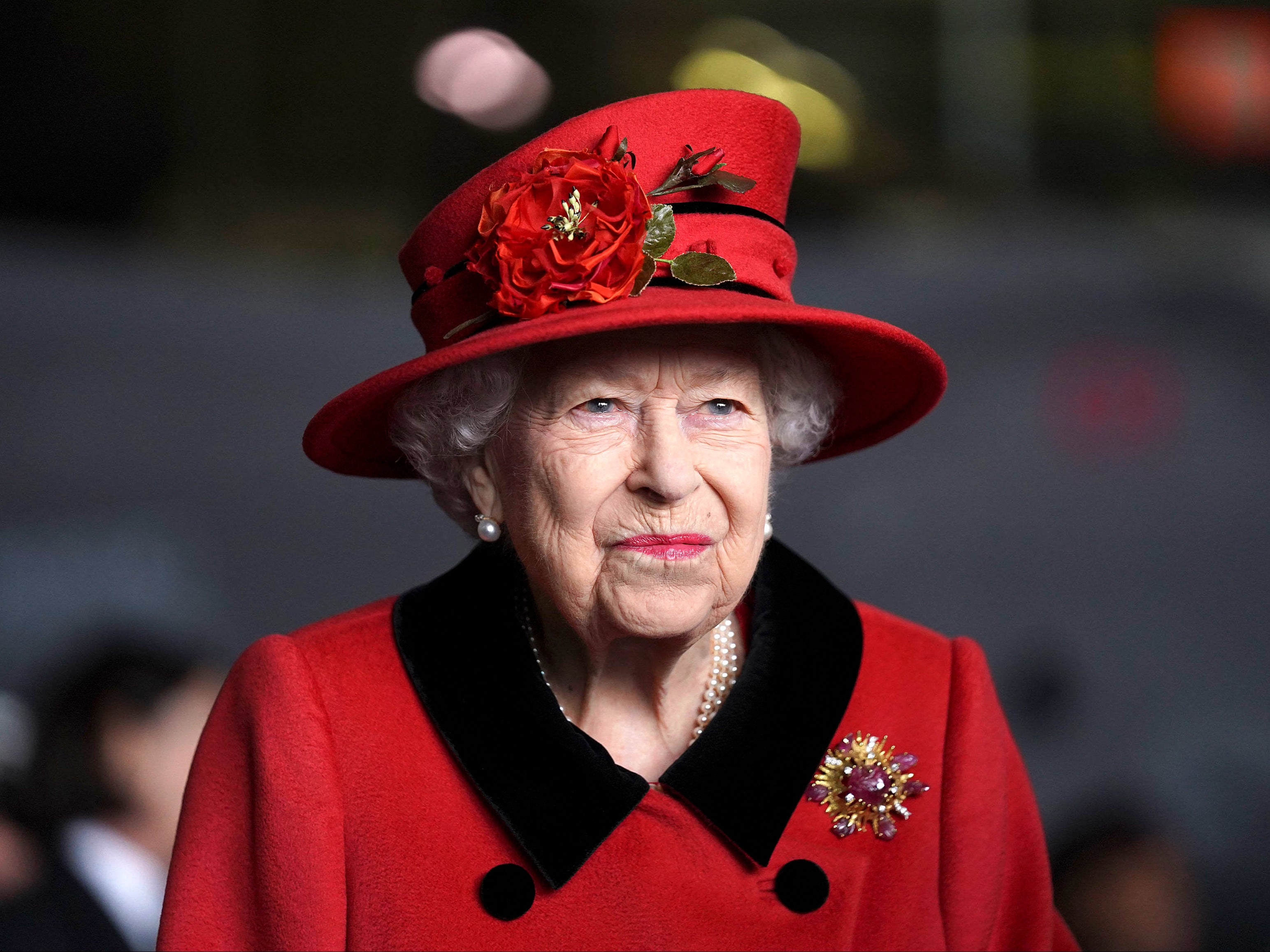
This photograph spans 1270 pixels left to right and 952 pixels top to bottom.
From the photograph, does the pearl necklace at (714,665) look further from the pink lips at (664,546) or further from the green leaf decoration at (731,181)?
the green leaf decoration at (731,181)

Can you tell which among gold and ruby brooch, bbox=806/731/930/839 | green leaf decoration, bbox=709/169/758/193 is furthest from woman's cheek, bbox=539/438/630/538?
gold and ruby brooch, bbox=806/731/930/839

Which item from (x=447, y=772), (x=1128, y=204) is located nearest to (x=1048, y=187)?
(x=1128, y=204)

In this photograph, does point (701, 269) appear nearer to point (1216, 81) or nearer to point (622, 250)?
point (622, 250)

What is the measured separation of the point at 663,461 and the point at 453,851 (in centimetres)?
56

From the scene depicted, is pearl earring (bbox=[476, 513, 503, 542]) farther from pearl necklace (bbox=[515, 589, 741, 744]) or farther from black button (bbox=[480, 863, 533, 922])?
black button (bbox=[480, 863, 533, 922])

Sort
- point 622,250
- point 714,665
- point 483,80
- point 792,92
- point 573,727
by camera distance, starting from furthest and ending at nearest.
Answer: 1. point 792,92
2. point 483,80
3. point 714,665
4. point 573,727
5. point 622,250

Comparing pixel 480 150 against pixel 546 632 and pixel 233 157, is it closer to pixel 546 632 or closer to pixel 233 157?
pixel 233 157

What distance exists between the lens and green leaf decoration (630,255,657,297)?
60.5 inches

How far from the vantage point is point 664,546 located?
5.23ft

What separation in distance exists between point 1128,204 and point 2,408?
365 cm

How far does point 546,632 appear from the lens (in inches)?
73.1

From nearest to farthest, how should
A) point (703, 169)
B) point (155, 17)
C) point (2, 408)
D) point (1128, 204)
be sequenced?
point (703, 169) → point (2, 408) → point (155, 17) → point (1128, 204)

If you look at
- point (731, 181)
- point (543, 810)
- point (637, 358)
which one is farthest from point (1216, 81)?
point (543, 810)

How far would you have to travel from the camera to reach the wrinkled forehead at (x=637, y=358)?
1.61m
